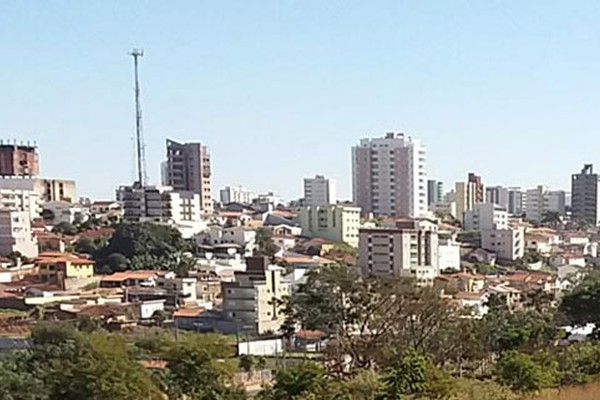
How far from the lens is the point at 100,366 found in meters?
8.07

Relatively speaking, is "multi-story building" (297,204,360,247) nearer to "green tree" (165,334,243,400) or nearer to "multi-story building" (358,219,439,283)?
"multi-story building" (358,219,439,283)

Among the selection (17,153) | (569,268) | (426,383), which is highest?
(17,153)

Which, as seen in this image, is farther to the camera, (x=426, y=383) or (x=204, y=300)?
(x=204, y=300)

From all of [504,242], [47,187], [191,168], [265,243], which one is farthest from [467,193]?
[47,187]

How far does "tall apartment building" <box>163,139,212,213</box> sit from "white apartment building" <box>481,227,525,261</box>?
14.3 meters

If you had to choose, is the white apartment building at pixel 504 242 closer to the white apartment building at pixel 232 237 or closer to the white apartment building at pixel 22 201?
the white apartment building at pixel 232 237

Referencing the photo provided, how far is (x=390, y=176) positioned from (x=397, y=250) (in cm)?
1456

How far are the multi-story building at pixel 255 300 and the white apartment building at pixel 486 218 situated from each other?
18162 mm

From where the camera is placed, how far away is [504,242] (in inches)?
1190

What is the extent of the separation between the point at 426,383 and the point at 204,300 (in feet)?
47.2

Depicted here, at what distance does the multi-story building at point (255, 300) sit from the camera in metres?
17.7

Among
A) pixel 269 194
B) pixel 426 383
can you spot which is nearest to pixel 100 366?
pixel 426 383

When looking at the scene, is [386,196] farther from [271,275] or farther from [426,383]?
[426,383]

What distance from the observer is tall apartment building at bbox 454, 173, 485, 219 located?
4483 centimetres
